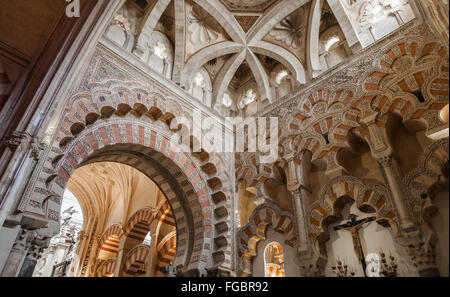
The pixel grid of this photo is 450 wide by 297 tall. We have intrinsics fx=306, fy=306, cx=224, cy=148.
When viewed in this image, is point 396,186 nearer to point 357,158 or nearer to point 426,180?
point 426,180

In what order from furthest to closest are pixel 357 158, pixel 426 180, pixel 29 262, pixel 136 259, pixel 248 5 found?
pixel 136 259
pixel 248 5
pixel 357 158
pixel 426 180
pixel 29 262

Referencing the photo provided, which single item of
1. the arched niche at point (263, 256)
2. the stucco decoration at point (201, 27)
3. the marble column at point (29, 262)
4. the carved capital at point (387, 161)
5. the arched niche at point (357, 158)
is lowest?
the marble column at point (29, 262)

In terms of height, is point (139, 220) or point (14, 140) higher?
point (139, 220)

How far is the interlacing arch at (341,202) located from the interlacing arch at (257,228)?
1.86ft

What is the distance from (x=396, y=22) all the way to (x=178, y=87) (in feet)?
15.6

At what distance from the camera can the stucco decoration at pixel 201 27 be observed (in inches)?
305

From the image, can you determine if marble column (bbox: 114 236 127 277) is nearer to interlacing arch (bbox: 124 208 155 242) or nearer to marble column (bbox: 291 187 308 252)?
interlacing arch (bbox: 124 208 155 242)

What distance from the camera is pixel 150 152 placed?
259 inches

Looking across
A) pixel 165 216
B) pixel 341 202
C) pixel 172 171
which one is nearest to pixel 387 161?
pixel 341 202

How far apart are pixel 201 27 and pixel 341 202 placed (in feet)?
17.9

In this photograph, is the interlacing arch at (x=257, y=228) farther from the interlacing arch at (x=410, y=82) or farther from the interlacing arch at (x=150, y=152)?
the interlacing arch at (x=410, y=82)

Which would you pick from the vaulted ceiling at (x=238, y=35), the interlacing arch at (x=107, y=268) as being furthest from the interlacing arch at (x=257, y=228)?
the interlacing arch at (x=107, y=268)
